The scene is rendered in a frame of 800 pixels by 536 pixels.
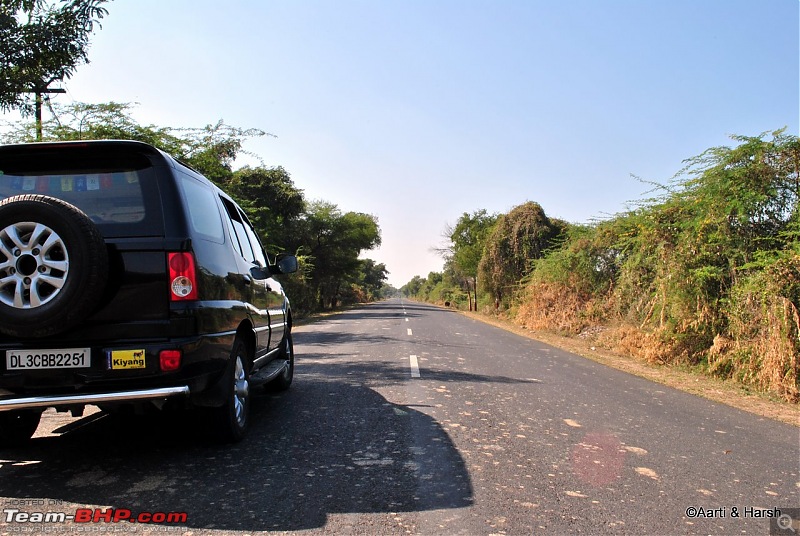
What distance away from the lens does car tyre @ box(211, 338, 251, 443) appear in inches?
170

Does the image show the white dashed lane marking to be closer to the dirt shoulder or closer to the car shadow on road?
the car shadow on road

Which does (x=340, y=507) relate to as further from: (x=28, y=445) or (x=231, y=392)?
(x=28, y=445)

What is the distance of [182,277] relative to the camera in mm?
3750

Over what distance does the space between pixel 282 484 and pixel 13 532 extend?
1459 mm

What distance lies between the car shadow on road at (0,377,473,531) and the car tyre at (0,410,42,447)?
93mm

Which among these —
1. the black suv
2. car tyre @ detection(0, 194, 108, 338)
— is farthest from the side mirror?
car tyre @ detection(0, 194, 108, 338)

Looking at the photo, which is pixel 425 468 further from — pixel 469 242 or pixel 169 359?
pixel 469 242

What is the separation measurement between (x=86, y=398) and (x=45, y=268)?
2.80ft

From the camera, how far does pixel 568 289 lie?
1998 centimetres

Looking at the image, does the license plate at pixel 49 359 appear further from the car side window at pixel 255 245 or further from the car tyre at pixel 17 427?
the car side window at pixel 255 245

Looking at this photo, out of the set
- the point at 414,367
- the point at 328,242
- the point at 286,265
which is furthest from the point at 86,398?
the point at 328,242

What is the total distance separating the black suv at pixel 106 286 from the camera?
3.49 m

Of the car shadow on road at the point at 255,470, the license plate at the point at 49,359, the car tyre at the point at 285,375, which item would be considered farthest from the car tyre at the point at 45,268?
the car tyre at the point at 285,375

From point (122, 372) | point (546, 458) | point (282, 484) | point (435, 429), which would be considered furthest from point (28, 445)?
point (546, 458)
